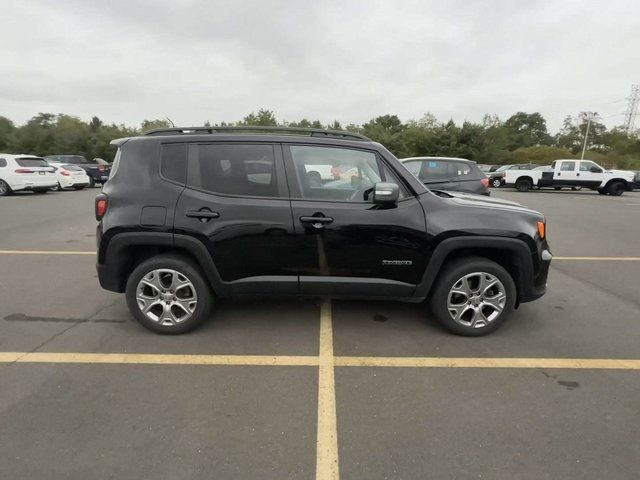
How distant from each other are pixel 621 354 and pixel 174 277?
12.8 ft

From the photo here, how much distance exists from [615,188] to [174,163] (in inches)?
949

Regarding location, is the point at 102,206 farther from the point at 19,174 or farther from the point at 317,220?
the point at 19,174

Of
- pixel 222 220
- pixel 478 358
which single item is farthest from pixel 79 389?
pixel 478 358

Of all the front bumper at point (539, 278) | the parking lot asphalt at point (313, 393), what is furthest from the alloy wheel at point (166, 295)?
the front bumper at point (539, 278)

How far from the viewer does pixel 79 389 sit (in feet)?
8.86

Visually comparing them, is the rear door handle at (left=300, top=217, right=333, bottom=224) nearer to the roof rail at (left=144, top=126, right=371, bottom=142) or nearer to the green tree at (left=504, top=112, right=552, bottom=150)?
the roof rail at (left=144, top=126, right=371, bottom=142)

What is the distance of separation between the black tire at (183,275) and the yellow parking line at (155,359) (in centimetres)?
36

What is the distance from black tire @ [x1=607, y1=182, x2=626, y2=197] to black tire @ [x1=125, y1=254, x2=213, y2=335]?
23903 mm

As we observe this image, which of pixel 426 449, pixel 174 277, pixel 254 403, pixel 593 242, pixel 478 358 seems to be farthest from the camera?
pixel 593 242

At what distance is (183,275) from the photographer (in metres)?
3.43

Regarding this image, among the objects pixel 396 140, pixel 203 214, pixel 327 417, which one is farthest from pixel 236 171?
pixel 396 140

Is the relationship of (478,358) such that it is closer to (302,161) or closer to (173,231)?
(302,161)

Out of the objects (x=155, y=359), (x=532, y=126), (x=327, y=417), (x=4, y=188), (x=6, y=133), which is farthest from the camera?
(x=532, y=126)

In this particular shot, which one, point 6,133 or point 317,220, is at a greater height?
point 6,133
